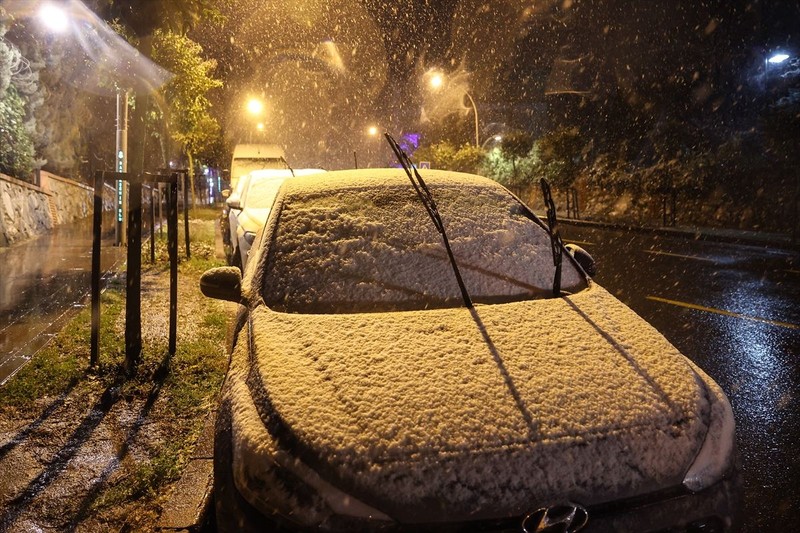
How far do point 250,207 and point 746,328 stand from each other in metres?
6.95

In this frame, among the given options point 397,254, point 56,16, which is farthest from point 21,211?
point 397,254

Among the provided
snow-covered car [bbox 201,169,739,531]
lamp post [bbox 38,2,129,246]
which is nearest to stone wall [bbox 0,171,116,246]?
lamp post [bbox 38,2,129,246]

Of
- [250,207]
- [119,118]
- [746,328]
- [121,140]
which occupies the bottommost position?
[746,328]

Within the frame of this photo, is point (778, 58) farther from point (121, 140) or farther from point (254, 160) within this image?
point (121, 140)

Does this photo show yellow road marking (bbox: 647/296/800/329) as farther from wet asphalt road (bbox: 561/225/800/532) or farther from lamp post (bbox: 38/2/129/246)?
lamp post (bbox: 38/2/129/246)

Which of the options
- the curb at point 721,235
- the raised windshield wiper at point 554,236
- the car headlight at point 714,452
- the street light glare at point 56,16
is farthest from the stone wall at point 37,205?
the curb at point 721,235

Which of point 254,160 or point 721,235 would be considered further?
point 254,160

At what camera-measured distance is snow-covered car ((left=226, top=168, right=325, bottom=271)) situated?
26.9 ft

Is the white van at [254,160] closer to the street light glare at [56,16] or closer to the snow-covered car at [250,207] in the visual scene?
the snow-covered car at [250,207]

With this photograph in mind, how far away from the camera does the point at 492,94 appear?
1652 inches

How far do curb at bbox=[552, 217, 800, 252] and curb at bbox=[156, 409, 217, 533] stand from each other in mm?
15174

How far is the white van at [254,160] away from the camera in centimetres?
2484

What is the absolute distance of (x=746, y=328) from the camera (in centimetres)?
703

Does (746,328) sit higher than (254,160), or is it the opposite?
(254,160)
